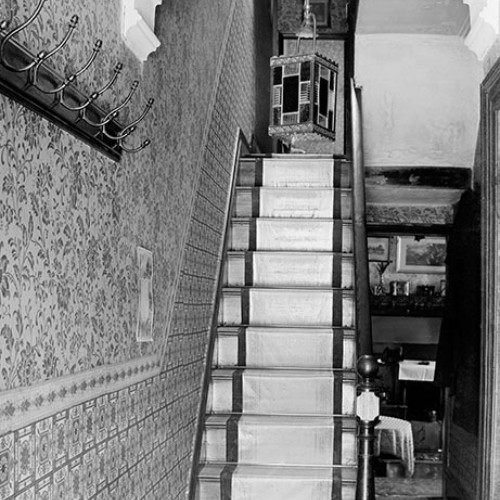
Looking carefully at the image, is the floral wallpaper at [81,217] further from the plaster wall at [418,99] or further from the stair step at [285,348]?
the plaster wall at [418,99]

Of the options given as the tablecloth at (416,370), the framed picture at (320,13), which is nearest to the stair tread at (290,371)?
the framed picture at (320,13)

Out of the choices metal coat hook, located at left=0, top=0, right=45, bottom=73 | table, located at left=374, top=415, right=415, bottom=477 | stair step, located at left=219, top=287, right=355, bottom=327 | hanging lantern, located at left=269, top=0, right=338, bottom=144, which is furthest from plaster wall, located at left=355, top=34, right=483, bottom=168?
table, located at left=374, top=415, right=415, bottom=477

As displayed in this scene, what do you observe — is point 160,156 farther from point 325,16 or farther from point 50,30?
point 325,16

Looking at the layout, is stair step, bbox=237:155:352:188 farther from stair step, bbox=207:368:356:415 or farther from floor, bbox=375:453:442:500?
floor, bbox=375:453:442:500

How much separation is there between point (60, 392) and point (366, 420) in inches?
70.9

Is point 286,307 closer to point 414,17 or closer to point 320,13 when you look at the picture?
point 414,17

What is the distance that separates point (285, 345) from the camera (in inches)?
165

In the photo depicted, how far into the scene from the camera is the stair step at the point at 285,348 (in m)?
4.14

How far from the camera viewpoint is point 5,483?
139 cm

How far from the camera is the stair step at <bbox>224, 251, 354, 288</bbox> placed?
180 inches

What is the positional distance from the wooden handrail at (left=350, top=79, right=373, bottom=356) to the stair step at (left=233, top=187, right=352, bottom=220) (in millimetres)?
582

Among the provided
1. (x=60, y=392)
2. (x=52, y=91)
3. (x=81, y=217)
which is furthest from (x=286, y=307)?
(x=52, y=91)

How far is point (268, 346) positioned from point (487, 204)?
138 centimetres

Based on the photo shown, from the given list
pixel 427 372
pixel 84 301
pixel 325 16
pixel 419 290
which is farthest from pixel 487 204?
pixel 427 372
